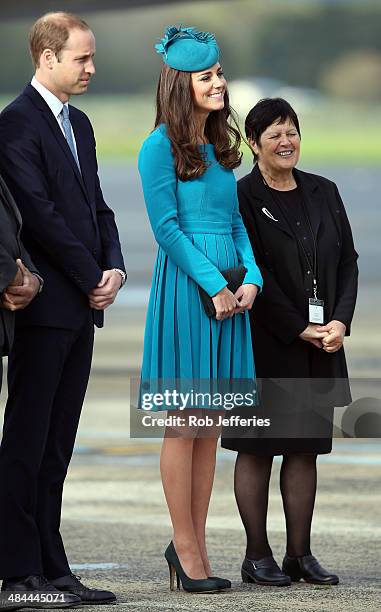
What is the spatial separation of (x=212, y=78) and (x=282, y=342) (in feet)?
3.42

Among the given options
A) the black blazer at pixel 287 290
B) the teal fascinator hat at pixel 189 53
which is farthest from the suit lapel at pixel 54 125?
the black blazer at pixel 287 290

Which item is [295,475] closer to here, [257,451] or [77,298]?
[257,451]

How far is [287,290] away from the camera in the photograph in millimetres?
5848

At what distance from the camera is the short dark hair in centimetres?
590

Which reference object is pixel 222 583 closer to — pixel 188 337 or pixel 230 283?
pixel 188 337

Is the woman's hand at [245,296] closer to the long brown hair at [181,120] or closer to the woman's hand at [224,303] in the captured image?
the woman's hand at [224,303]

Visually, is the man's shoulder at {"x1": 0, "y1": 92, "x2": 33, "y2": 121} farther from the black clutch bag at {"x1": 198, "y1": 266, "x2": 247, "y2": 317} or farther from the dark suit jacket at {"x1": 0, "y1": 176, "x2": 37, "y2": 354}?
the black clutch bag at {"x1": 198, "y1": 266, "x2": 247, "y2": 317}

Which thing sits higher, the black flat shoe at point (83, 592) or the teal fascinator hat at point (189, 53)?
the teal fascinator hat at point (189, 53)

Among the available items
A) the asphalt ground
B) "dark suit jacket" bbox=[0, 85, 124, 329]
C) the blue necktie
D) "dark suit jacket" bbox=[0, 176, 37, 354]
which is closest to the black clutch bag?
"dark suit jacket" bbox=[0, 85, 124, 329]

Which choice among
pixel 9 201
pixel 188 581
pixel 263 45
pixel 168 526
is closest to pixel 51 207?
pixel 9 201

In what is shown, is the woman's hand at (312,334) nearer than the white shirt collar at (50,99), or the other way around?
the white shirt collar at (50,99)

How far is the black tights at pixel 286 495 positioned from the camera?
5773mm

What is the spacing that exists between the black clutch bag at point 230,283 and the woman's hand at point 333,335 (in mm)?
462

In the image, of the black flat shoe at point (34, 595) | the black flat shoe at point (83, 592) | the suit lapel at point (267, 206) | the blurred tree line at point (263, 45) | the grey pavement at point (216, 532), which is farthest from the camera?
the blurred tree line at point (263, 45)
